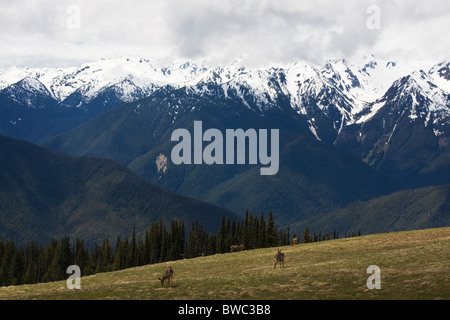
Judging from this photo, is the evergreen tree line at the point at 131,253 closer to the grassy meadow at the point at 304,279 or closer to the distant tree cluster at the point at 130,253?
the distant tree cluster at the point at 130,253

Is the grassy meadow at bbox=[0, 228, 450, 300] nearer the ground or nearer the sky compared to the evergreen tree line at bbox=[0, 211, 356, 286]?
nearer the ground

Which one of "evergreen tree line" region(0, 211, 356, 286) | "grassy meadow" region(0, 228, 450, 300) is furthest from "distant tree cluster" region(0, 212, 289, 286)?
"grassy meadow" region(0, 228, 450, 300)

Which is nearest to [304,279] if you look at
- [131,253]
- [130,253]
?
[130,253]

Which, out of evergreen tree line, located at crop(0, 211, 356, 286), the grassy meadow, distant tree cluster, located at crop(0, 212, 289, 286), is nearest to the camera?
the grassy meadow

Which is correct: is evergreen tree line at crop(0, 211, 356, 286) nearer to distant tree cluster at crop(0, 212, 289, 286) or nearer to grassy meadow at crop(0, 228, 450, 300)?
distant tree cluster at crop(0, 212, 289, 286)

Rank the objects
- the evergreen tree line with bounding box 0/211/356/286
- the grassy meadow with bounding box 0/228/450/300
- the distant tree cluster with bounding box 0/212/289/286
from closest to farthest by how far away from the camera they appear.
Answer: the grassy meadow with bounding box 0/228/450/300 < the evergreen tree line with bounding box 0/211/356/286 < the distant tree cluster with bounding box 0/212/289/286

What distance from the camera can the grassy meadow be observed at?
50.7m

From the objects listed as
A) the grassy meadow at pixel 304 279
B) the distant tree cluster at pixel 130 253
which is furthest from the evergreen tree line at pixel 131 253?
the grassy meadow at pixel 304 279

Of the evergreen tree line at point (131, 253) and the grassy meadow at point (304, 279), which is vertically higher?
the evergreen tree line at point (131, 253)

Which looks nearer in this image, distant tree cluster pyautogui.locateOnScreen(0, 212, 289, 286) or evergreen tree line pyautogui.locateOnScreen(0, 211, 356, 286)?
evergreen tree line pyautogui.locateOnScreen(0, 211, 356, 286)

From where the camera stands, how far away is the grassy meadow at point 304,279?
50.7 meters
